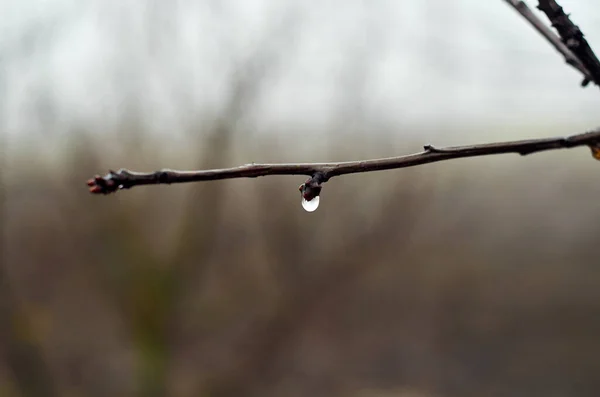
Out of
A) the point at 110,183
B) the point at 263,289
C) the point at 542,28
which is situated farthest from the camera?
the point at 263,289

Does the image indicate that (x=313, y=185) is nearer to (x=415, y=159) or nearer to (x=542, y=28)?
(x=415, y=159)

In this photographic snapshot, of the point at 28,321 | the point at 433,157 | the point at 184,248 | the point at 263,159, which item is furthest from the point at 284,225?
the point at 433,157

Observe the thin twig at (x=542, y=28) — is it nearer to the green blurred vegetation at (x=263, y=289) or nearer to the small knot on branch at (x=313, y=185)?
the small knot on branch at (x=313, y=185)

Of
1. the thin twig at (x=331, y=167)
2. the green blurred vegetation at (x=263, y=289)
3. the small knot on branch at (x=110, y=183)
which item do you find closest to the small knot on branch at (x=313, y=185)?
the thin twig at (x=331, y=167)

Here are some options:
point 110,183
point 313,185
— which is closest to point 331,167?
point 313,185

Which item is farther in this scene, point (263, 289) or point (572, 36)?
point (263, 289)

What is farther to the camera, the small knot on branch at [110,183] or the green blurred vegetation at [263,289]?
the green blurred vegetation at [263,289]

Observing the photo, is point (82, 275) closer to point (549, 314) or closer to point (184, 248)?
point (184, 248)

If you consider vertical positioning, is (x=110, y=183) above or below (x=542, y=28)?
below

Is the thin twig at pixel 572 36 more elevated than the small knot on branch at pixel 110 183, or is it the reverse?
the thin twig at pixel 572 36
